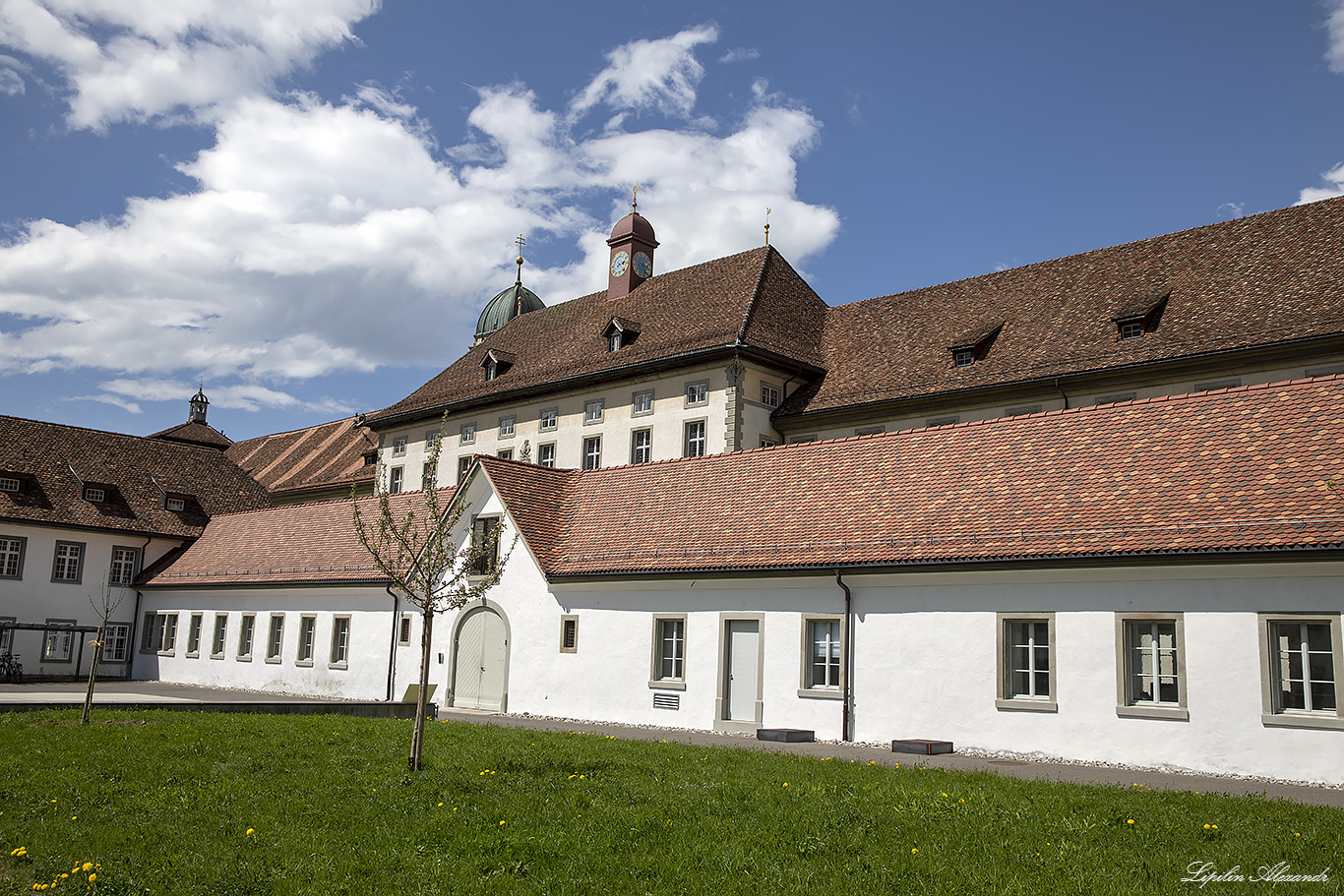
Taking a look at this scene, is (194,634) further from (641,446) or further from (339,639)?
(641,446)

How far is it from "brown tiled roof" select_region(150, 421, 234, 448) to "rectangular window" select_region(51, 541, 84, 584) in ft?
125

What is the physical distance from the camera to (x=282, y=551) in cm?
3709

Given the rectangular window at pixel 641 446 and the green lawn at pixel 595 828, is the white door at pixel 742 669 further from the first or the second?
the rectangular window at pixel 641 446

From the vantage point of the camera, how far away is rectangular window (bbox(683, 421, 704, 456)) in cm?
3838

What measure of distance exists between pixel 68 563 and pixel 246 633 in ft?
36.5

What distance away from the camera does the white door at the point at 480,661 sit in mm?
26109

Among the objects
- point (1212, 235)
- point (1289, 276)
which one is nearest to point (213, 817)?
point (1289, 276)

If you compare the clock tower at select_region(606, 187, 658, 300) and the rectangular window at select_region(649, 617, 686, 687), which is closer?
the rectangular window at select_region(649, 617, 686, 687)

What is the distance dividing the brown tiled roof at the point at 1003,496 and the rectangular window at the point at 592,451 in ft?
49.6

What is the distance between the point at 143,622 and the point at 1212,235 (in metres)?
39.6

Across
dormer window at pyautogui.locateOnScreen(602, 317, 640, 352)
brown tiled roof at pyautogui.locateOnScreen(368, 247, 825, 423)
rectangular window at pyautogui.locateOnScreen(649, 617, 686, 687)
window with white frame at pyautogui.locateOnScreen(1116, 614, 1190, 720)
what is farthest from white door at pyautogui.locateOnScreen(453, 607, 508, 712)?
dormer window at pyautogui.locateOnScreen(602, 317, 640, 352)

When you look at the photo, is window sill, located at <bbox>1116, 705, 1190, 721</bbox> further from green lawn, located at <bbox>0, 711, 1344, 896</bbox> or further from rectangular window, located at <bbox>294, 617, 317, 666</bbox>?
rectangular window, located at <bbox>294, 617, 317, 666</bbox>

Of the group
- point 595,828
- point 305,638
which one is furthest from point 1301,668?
point 305,638

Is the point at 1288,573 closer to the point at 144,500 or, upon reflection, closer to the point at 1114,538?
the point at 1114,538
